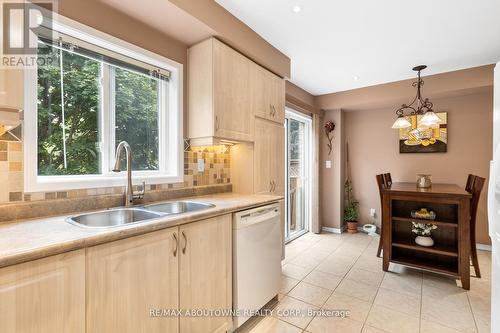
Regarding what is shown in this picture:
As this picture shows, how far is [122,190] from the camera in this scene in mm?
1744

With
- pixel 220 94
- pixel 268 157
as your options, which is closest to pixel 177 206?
pixel 220 94

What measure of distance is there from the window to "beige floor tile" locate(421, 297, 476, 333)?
2.42 m

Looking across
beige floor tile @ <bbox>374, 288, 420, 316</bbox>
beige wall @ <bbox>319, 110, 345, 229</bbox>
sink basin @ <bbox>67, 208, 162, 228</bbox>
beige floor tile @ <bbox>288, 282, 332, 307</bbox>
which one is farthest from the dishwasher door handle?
beige wall @ <bbox>319, 110, 345, 229</bbox>

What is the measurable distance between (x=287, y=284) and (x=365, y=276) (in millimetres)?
909

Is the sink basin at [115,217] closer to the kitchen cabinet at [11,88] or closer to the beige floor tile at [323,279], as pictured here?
the kitchen cabinet at [11,88]

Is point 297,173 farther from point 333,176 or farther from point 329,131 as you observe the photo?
point 329,131

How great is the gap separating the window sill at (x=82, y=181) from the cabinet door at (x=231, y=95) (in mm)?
678

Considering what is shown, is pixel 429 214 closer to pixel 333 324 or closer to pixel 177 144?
pixel 333 324

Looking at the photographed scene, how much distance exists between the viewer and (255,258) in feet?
6.08

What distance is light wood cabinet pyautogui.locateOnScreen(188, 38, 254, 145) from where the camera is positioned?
203cm

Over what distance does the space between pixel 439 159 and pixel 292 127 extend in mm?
2366

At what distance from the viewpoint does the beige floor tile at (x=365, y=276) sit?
2.54 meters

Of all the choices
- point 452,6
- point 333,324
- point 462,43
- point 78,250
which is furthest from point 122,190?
point 462,43

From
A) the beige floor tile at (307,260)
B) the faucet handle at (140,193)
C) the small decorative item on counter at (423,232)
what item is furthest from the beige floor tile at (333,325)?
the faucet handle at (140,193)
